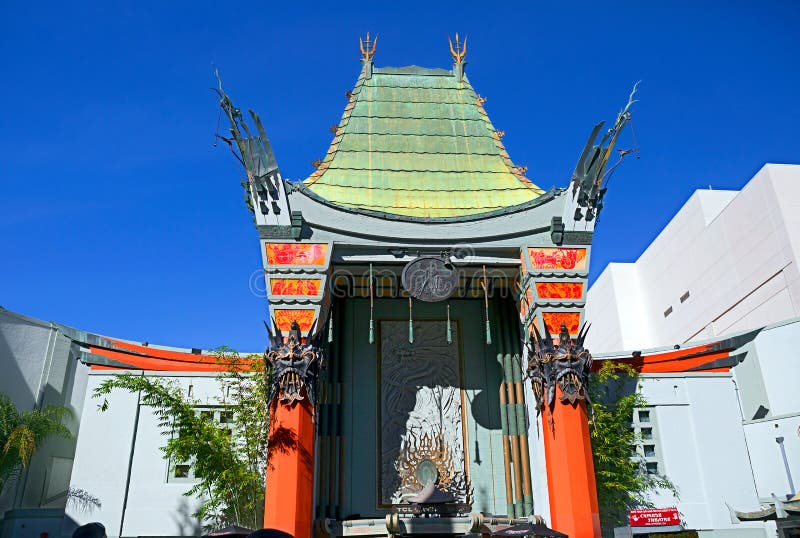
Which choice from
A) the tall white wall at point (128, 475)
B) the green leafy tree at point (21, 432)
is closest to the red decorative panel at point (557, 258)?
the tall white wall at point (128, 475)

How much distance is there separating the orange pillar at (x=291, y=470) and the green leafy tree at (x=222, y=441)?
0.98 m

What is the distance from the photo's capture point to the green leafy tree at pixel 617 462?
16.7m

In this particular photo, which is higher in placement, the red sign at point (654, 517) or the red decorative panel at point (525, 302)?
→ the red decorative panel at point (525, 302)

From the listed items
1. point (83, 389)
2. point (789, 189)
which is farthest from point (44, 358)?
point (789, 189)

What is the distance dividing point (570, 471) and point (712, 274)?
917 inches

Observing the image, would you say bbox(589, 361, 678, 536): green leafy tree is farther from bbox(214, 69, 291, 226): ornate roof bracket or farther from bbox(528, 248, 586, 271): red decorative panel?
bbox(214, 69, 291, 226): ornate roof bracket

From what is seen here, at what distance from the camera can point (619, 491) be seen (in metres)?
16.7

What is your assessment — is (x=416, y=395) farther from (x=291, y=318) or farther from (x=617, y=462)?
(x=617, y=462)

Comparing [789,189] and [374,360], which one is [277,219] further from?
[789,189]

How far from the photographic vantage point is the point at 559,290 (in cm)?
1645

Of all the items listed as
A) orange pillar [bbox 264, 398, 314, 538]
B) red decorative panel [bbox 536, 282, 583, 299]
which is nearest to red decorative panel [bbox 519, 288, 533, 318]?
red decorative panel [bbox 536, 282, 583, 299]

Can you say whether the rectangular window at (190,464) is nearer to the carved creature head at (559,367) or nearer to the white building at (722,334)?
the carved creature head at (559,367)

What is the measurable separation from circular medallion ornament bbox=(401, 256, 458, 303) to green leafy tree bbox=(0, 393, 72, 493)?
947 centimetres

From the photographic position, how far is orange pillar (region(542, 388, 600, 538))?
14.4m
